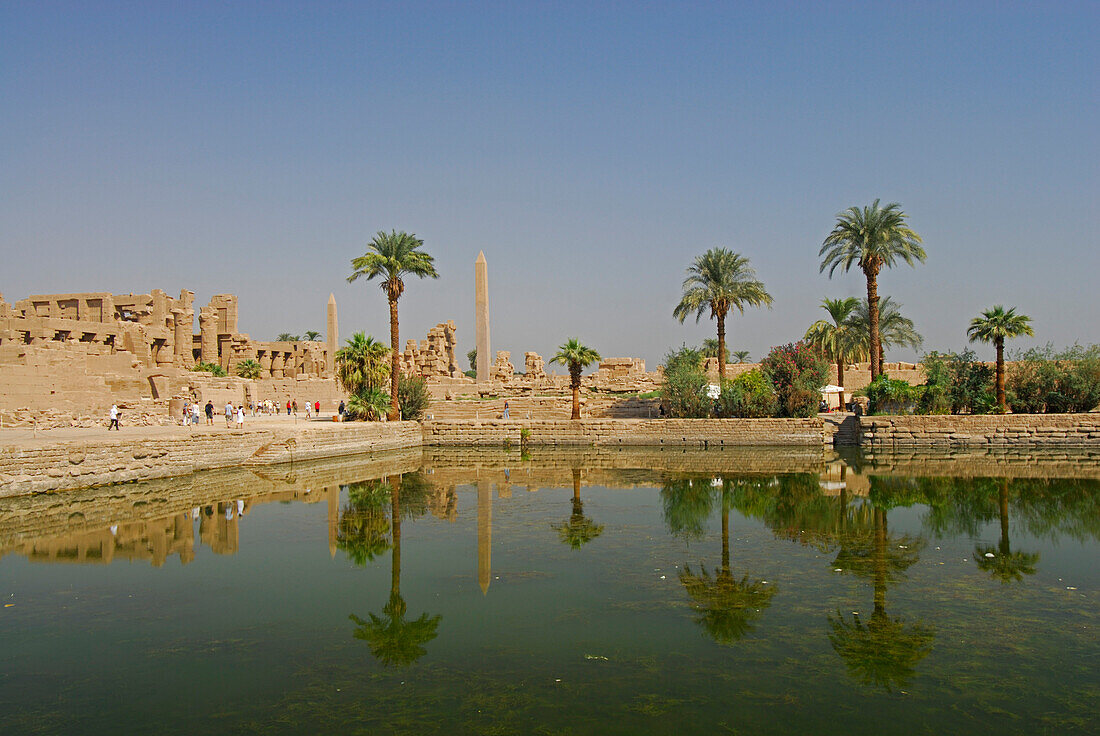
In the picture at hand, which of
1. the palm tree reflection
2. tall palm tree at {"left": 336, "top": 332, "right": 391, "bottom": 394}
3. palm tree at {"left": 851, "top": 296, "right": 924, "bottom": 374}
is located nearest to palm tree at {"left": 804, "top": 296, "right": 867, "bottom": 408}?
palm tree at {"left": 851, "top": 296, "right": 924, "bottom": 374}

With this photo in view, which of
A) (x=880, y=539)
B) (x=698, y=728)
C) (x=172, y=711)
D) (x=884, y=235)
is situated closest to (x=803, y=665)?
(x=698, y=728)

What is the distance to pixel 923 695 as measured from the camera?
17.8ft

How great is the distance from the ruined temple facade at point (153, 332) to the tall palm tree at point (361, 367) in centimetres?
990

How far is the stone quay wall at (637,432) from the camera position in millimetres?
26234

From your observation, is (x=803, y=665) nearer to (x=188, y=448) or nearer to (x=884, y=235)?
(x=188, y=448)

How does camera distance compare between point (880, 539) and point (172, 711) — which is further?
point (880, 539)

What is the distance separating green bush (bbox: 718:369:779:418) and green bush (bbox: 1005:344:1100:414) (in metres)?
8.54

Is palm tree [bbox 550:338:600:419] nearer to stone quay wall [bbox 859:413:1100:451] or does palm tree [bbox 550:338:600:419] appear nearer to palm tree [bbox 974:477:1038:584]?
stone quay wall [bbox 859:413:1100:451]

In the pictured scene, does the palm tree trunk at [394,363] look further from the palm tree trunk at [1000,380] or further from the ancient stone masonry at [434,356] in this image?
the palm tree trunk at [1000,380]

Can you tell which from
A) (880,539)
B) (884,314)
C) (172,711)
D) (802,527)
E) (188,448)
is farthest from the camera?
(884,314)

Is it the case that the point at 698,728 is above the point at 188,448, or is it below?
below

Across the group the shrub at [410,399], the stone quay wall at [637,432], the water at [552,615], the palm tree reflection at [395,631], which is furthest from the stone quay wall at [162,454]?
the palm tree reflection at [395,631]

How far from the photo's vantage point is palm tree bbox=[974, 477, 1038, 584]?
348 inches

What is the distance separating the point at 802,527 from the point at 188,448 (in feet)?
46.1
